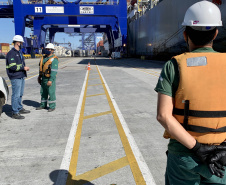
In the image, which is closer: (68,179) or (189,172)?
(189,172)

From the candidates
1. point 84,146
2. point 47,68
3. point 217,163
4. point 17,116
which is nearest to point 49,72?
point 47,68

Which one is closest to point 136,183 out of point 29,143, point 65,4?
point 29,143

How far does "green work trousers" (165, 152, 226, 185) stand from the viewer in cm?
145

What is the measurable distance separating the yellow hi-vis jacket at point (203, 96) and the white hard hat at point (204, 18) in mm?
196

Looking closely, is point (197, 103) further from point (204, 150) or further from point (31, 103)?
point (31, 103)

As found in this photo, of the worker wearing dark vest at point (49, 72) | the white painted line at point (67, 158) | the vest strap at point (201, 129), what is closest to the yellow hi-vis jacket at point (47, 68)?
the worker wearing dark vest at point (49, 72)

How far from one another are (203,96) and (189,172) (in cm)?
54

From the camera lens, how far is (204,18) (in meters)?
1.42

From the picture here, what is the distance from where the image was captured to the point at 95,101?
7.54 m

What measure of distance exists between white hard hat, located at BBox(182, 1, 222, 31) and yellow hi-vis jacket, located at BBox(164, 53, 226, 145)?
0.20 metres

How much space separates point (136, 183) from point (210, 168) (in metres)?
1.63

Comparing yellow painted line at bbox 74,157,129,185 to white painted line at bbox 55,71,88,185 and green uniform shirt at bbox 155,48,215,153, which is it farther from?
green uniform shirt at bbox 155,48,215,153

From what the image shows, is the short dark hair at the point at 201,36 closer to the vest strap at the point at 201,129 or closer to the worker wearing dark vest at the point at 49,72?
the vest strap at the point at 201,129

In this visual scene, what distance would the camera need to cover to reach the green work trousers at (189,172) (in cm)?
145
